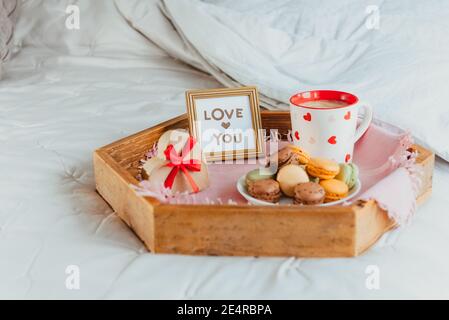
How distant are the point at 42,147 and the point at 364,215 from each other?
2.15ft

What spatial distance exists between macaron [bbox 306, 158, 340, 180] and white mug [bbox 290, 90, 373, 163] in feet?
0.28

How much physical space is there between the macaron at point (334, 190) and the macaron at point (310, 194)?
14 millimetres

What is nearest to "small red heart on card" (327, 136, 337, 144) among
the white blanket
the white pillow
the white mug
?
the white mug

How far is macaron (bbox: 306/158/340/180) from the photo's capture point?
2.91 feet

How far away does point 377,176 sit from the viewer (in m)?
0.96

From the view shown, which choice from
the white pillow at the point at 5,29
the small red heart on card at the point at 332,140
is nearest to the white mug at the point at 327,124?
the small red heart on card at the point at 332,140

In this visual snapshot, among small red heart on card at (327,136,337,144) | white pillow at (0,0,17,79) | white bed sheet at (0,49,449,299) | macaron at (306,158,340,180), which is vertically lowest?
white bed sheet at (0,49,449,299)

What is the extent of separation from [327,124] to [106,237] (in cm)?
37

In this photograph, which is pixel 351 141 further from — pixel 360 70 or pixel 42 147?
pixel 42 147

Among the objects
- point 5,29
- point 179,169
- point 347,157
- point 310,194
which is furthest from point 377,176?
point 5,29

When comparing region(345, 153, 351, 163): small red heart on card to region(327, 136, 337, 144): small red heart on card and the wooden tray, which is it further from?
the wooden tray

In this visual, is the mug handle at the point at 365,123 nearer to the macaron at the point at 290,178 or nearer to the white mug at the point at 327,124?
the white mug at the point at 327,124

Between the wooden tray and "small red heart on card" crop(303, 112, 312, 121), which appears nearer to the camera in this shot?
the wooden tray

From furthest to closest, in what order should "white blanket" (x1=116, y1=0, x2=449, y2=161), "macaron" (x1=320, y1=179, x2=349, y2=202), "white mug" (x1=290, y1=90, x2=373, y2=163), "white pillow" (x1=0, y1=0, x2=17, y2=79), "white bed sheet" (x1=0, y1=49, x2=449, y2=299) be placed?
"white pillow" (x1=0, y1=0, x2=17, y2=79)
"white blanket" (x1=116, y1=0, x2=449, y2=161)
"white mug" (x1=290, y1=90, x2=373, y2=163)
"macaron" (x1=320, y1=179, x2=349, y2=202)
"white bed sheet" (x1=0, y1=49, x2=449, y2=299)
